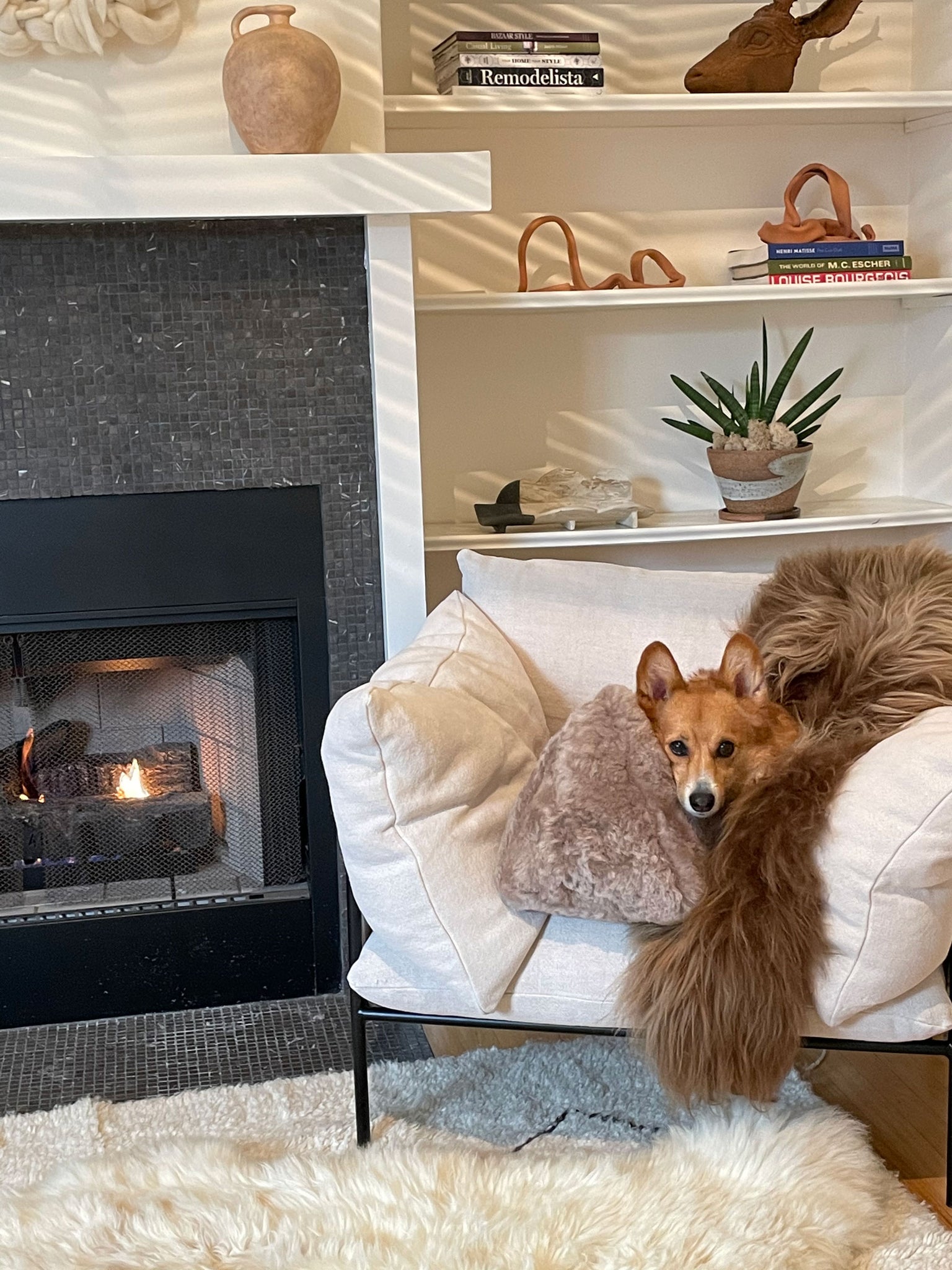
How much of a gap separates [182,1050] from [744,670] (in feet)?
3.82

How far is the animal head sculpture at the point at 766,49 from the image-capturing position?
258 cm

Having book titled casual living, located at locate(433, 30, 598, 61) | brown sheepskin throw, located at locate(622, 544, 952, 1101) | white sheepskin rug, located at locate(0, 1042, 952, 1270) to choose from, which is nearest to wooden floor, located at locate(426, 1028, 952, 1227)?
white sheepskin rug, located at locate(0, 1042, 952, 1270)

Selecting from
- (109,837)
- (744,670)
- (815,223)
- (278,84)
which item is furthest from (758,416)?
(109,837)

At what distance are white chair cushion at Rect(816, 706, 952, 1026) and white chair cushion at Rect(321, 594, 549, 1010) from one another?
39cm

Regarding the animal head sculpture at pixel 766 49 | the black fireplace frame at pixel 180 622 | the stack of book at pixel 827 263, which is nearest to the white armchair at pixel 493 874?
the black fireplace frame at pixel 180 622

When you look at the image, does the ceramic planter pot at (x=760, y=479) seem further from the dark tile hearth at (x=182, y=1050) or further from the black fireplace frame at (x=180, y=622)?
the dark tile hearth at (x=182, y=1050)

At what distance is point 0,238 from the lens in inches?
83.7

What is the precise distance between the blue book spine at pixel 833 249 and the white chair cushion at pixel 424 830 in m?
1.43

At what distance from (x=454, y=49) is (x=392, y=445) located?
82 centimetres

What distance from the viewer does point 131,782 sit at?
246cm

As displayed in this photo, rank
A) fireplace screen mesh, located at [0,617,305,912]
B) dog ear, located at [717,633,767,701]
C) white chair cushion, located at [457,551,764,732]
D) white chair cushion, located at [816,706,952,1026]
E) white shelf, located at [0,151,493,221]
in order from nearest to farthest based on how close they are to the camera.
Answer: white chair cushion, located at [816,706,952,1026] < dog ear, located at [717,633,767,701] < white shelf, located at [0,151,493,221] < white chair cushion, located at [457,551,764,732] < fireplace screen mesh, located at [0,617,305,912]

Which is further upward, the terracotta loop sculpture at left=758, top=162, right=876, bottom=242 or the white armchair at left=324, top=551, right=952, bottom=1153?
the terracotta loop sculpture at left=758, top=162, right=876, bottom=242

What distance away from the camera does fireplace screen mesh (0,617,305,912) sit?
2.39 meters

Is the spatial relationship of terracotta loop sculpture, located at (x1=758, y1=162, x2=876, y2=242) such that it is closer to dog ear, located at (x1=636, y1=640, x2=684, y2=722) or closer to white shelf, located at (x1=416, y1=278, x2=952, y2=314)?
white shelf, located at (x1=416, y1=278, x2=952, y2=314)
